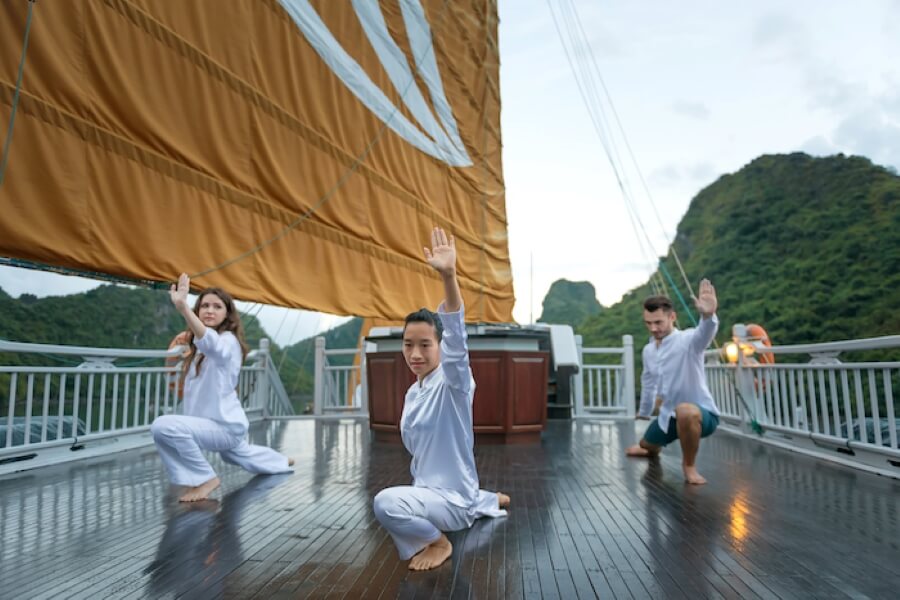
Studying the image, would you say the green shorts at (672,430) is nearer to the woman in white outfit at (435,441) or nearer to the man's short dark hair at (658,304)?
the man's short dark hair at (658,304)

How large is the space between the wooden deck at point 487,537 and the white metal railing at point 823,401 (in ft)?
0.84

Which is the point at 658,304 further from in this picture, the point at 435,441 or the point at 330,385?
the point at 330,385

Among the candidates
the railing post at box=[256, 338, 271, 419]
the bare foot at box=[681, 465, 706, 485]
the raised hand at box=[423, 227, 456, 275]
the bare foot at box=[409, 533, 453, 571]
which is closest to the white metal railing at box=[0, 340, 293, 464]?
the railing post at box=[256, 338, 271, 419]

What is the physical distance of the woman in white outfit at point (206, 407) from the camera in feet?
10.3

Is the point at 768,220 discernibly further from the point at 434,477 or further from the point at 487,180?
the point at 434,477

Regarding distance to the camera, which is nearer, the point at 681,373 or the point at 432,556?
the point at 432,556

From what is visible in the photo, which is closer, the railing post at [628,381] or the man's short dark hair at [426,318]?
the man's short dark hair at [426,318]

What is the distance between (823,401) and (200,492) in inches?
169

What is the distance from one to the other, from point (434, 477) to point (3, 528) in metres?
1.88

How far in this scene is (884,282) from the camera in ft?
70.6

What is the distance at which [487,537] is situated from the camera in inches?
97.0

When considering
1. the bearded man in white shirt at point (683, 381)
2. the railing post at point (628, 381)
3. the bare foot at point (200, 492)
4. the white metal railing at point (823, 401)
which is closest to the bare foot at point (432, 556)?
the bare foot at point (200, 492)

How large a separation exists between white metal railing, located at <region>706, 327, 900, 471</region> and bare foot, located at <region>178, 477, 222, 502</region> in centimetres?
338

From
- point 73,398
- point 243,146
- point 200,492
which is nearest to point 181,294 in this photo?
point 200,492
